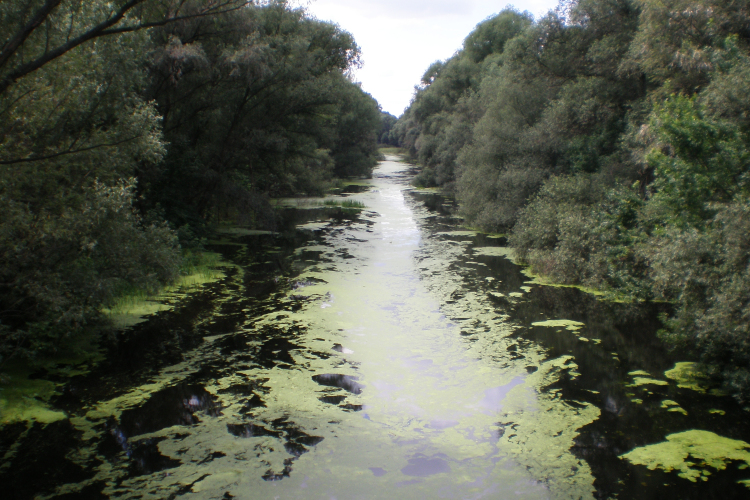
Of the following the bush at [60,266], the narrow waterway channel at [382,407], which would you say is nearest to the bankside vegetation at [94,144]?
the bush at [60,266]

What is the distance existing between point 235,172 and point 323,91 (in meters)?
4.09

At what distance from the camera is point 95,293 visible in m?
6.41

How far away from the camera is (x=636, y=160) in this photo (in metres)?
11.2

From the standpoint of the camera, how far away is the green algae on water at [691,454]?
15.1 ft

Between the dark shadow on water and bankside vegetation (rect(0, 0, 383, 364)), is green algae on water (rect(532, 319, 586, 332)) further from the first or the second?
bankside vegetation (rect(0, 0, 383, 364))

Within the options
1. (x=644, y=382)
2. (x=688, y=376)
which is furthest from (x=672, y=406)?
(x=688, y=376)

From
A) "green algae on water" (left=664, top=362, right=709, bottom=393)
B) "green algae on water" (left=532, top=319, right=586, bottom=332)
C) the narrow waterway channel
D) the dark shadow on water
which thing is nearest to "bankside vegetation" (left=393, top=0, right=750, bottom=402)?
"green algae on water" (left=664, top=362, right=709, bottom=393)

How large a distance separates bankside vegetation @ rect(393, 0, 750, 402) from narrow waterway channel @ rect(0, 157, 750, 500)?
3.37 feet

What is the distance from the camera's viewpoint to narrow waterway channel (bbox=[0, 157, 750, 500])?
4.38 m

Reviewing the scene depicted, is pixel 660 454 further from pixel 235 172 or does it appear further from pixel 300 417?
pixel 235 172

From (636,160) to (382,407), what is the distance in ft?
28.0

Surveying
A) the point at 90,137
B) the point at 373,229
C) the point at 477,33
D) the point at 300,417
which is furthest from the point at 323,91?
the point at 477,33

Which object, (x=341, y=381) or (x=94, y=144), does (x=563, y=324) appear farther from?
(x=94, y=144)

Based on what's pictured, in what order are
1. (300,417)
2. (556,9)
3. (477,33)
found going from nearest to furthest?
(300,417) → (556,9) → (477,33)
